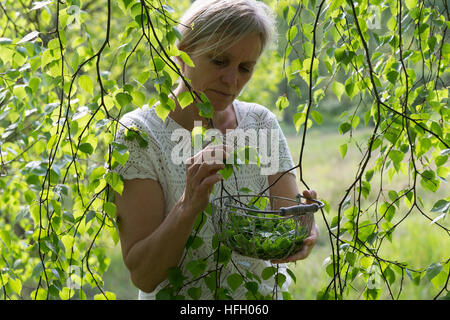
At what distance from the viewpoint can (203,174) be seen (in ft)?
3.35

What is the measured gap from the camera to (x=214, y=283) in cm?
117

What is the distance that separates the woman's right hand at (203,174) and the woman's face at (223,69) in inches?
10.6

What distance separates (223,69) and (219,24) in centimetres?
10

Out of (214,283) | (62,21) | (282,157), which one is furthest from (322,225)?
(62,21)

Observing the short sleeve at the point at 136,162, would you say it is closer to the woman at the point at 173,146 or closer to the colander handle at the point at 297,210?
the woman at the point at 173,146

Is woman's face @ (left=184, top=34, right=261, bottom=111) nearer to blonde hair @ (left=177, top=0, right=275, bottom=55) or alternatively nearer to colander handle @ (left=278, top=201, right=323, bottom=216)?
blonde hair @ (left=177, top=0, right=275, bottom=55)

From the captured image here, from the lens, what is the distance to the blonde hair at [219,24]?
1.21 meters

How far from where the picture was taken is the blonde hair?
1209 millimetres

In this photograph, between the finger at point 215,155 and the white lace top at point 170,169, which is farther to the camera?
the white lace top at point 170,169

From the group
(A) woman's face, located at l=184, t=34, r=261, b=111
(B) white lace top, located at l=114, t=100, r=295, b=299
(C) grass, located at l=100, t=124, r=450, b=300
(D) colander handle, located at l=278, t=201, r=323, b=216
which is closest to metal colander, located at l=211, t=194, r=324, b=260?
(D) colander handle, located at l=278, t=201, r=323, b=216

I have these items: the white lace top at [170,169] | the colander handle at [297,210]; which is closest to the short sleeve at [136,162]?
the white lace top at [170,169]

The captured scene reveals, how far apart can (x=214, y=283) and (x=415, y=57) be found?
0.76 metres

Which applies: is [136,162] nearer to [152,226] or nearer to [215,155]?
[152,226]
